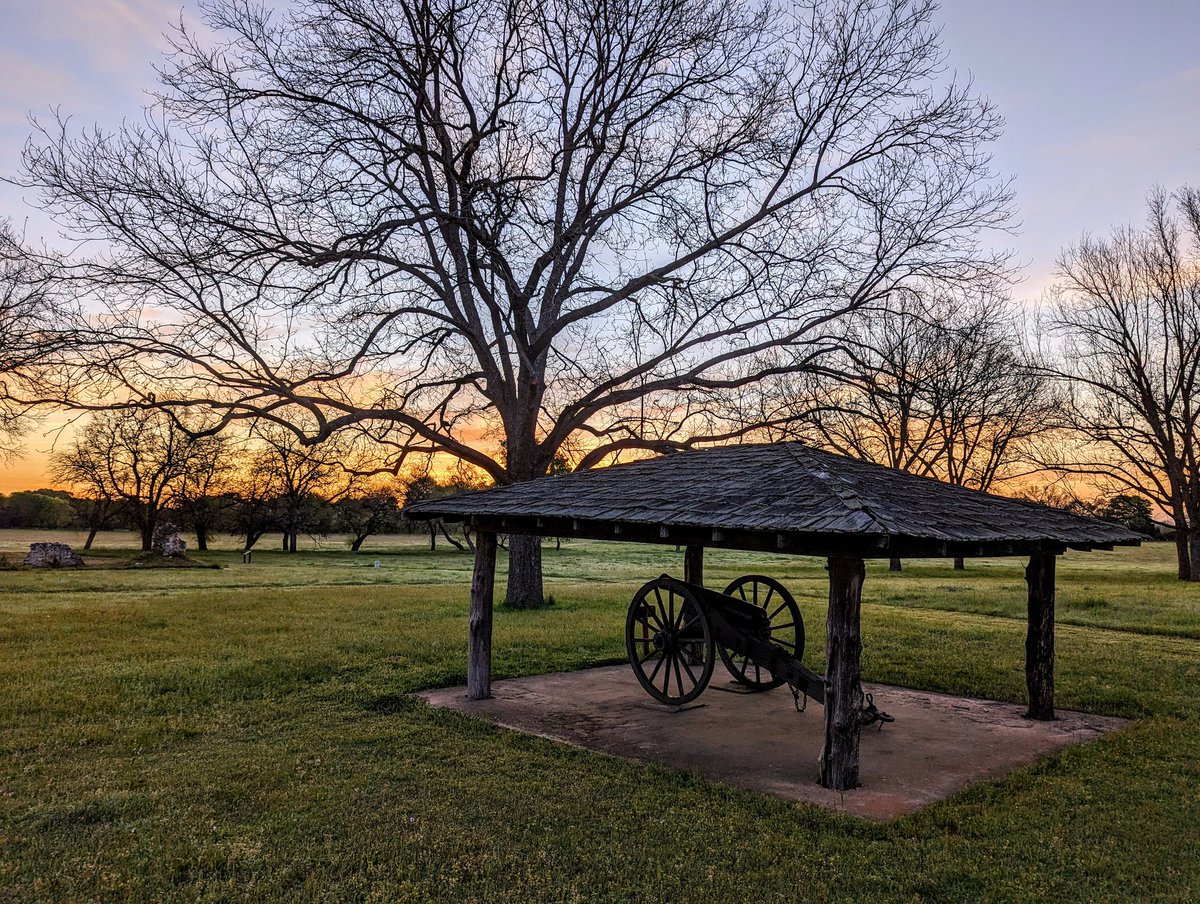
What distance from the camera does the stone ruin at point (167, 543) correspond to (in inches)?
1374

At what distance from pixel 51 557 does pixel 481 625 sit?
28957 mm

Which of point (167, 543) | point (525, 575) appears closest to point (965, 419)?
point (525, 575)

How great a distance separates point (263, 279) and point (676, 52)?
9.04 metres

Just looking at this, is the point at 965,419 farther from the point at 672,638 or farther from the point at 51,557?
the point at 51,557

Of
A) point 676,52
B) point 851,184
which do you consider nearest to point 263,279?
point 676,52

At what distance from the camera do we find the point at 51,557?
30969 millimetres

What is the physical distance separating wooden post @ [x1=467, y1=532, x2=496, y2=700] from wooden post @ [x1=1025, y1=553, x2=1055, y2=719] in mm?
6057

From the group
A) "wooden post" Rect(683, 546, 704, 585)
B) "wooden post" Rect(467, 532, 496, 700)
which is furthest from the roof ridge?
"wooden post" Rect(467, 532, 496, 700)

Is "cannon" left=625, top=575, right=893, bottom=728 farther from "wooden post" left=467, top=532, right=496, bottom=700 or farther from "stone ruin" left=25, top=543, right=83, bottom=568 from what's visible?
"stone ruin" left=25, top=543, right=83, bottom=568

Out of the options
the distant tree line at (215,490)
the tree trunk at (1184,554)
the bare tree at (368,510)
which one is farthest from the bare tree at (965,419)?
the bare tree at (368,510)

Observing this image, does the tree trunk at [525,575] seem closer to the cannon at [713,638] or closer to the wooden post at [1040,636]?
the cannon at [713,638]

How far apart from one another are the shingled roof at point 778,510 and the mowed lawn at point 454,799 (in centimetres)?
200

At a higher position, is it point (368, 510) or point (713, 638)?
point (368, 510)

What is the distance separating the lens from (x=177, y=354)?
48.9 ft
